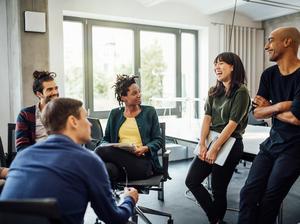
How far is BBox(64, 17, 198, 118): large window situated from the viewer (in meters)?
4.76

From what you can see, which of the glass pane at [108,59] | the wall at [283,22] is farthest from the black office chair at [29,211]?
the wall at [283,22]

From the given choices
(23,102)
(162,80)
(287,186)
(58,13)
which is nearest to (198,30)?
(162,80)

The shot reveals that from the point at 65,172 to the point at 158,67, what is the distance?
4.47m

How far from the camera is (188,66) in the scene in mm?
5832

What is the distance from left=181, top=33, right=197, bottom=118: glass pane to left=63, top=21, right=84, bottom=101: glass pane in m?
1.85

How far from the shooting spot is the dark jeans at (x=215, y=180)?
2.40 metres

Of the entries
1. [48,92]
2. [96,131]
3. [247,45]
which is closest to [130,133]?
[96,131]

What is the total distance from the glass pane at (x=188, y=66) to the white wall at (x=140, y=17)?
0.48 feet

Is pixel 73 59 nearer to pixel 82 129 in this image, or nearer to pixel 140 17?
pixel 140 17

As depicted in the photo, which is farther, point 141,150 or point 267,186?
point 141,150

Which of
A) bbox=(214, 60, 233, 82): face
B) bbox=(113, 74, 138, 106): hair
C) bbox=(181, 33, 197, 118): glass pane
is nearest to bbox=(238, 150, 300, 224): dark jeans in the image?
bbox=(214, 60, 233, 82): face

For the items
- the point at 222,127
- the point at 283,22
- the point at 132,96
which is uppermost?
the point at 283,22

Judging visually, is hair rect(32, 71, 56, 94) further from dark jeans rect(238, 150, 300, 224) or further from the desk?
dark jeans rect(238, 150, 300, 224)

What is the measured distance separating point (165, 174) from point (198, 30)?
3.81 m
